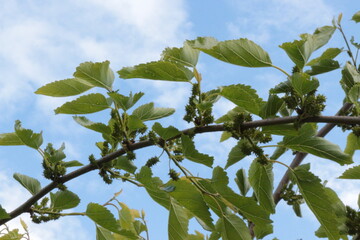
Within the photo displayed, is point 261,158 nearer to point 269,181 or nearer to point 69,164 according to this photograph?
point 269,181

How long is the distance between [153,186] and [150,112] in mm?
390

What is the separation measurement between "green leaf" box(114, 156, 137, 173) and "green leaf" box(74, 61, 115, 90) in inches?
15.9

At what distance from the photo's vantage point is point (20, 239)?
3.24 metres

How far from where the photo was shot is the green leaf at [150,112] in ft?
7.50

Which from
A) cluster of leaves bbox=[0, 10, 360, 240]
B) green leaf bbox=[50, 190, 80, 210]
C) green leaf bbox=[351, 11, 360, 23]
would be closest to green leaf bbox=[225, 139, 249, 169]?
cluster of leaves bbox=[0, 10, 360, 240]

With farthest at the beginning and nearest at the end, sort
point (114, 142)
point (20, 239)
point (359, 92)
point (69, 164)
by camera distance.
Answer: point (20, 239) → point (69, 164) → point (114, 142) → point (359, 92)

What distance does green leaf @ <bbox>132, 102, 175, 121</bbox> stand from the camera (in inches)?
90.0

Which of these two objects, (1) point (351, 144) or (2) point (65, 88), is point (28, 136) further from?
(1) point (351, 144)

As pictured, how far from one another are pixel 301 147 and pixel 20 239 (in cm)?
219

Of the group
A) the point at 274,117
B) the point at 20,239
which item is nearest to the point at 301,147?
the point at 274,117

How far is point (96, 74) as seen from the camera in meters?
2.26

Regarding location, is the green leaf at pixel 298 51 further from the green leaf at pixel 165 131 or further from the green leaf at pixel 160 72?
the green leaf at pixel 165 131

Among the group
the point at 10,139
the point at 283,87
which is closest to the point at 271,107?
the point at 283,87

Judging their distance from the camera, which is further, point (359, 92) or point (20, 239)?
point (20, 239)
